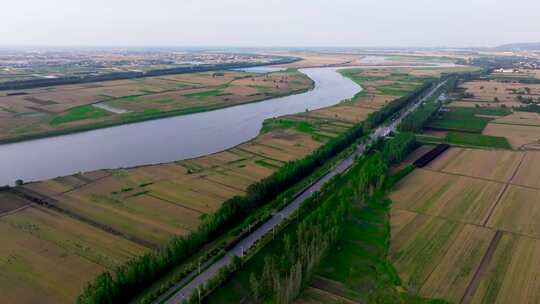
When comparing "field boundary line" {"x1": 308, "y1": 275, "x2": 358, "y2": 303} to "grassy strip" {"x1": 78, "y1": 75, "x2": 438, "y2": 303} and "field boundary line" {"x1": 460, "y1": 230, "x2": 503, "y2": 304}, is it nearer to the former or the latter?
"field boundary line" {"x1": 460, "y1": 230, "x2": 503, "y2": 304}

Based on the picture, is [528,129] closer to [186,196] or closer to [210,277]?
[186,196]

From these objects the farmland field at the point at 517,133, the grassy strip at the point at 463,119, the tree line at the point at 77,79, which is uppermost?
the tree line at the point at 77,79

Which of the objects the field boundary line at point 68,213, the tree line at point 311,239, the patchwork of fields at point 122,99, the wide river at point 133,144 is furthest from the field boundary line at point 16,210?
the patchwork of fields at point 122,99

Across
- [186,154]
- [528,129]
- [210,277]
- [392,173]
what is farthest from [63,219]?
[528,129]

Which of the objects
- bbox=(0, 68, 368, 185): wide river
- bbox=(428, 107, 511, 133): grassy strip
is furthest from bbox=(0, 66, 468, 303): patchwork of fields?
bbox=(428, 107, 511, 133): grassy strip

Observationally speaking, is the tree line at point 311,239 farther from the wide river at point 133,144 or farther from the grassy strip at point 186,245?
the wide river at point 133,144

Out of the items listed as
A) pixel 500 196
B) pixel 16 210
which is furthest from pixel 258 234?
pixel 500 196

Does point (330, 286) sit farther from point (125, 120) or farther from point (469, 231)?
point (125, 120)
